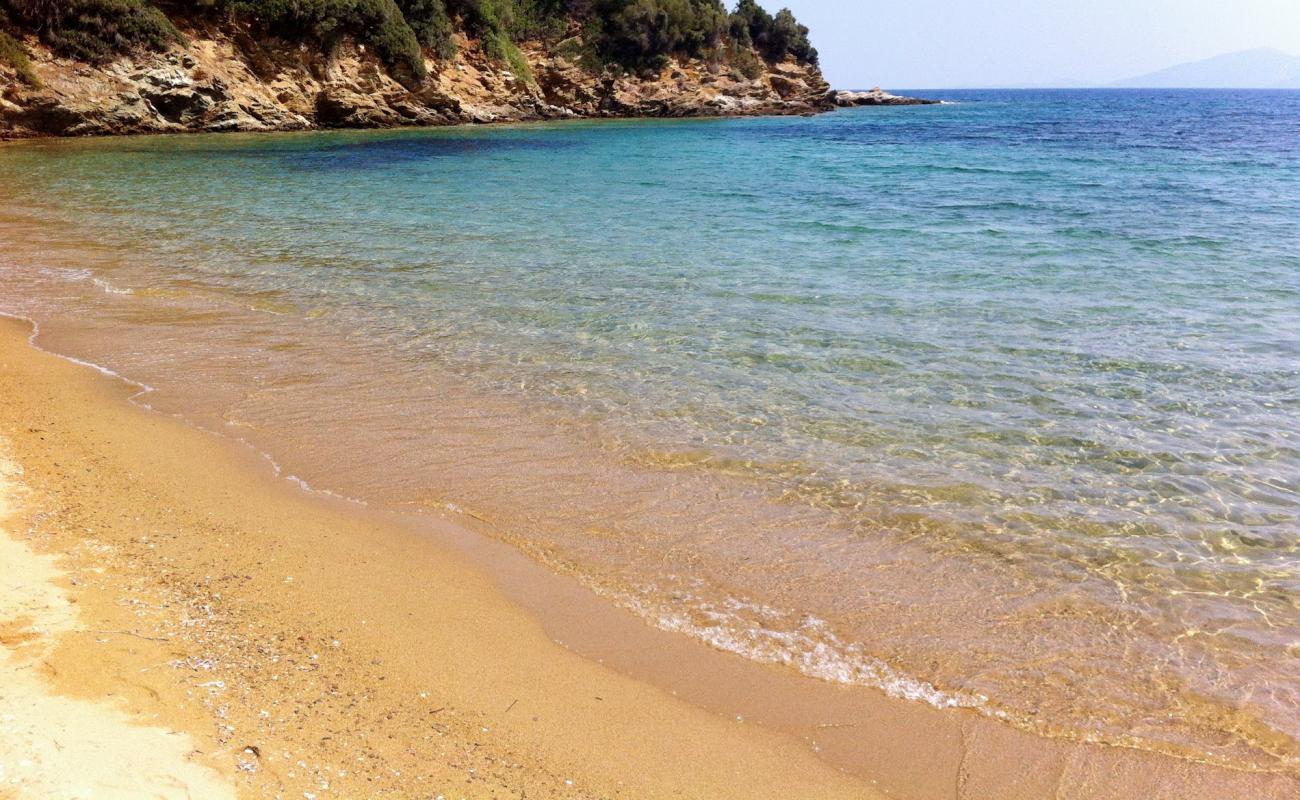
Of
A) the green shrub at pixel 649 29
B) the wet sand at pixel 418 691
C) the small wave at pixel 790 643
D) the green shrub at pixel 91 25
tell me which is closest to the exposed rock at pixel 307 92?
the green shrub at pixel 91 25

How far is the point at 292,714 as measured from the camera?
323 centimetres

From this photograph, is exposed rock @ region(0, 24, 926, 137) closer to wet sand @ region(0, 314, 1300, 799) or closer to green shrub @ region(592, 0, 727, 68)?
green shrub @ region(592, 0, 727, 68)

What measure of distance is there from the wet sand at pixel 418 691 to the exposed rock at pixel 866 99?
82800mm

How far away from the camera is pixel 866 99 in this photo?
283 ft

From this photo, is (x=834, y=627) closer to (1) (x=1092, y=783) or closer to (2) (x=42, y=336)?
(1) (x=1092, y=783)

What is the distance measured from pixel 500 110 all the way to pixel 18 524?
53.5 meters

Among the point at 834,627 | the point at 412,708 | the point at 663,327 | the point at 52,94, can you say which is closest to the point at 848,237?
the point at 663,327

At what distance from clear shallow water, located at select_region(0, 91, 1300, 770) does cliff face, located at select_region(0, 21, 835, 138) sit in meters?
21.6

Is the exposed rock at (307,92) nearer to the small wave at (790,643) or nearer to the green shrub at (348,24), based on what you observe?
the green shrub at (348,24)

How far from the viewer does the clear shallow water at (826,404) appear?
4180 mm

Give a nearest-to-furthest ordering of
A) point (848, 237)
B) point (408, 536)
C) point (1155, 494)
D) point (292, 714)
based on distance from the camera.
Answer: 1. point (292, 714)
2. point (408, 536)
3. point (1155, 494)
4. point (848, 237)

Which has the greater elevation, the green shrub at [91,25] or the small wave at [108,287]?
the green shrub at [91,25]

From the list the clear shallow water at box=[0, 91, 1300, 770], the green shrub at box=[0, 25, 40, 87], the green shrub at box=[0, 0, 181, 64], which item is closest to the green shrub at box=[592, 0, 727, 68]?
the green shrub at box=[0, 0, 181, 64]

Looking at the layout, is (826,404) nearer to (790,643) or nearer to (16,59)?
(790,643)
